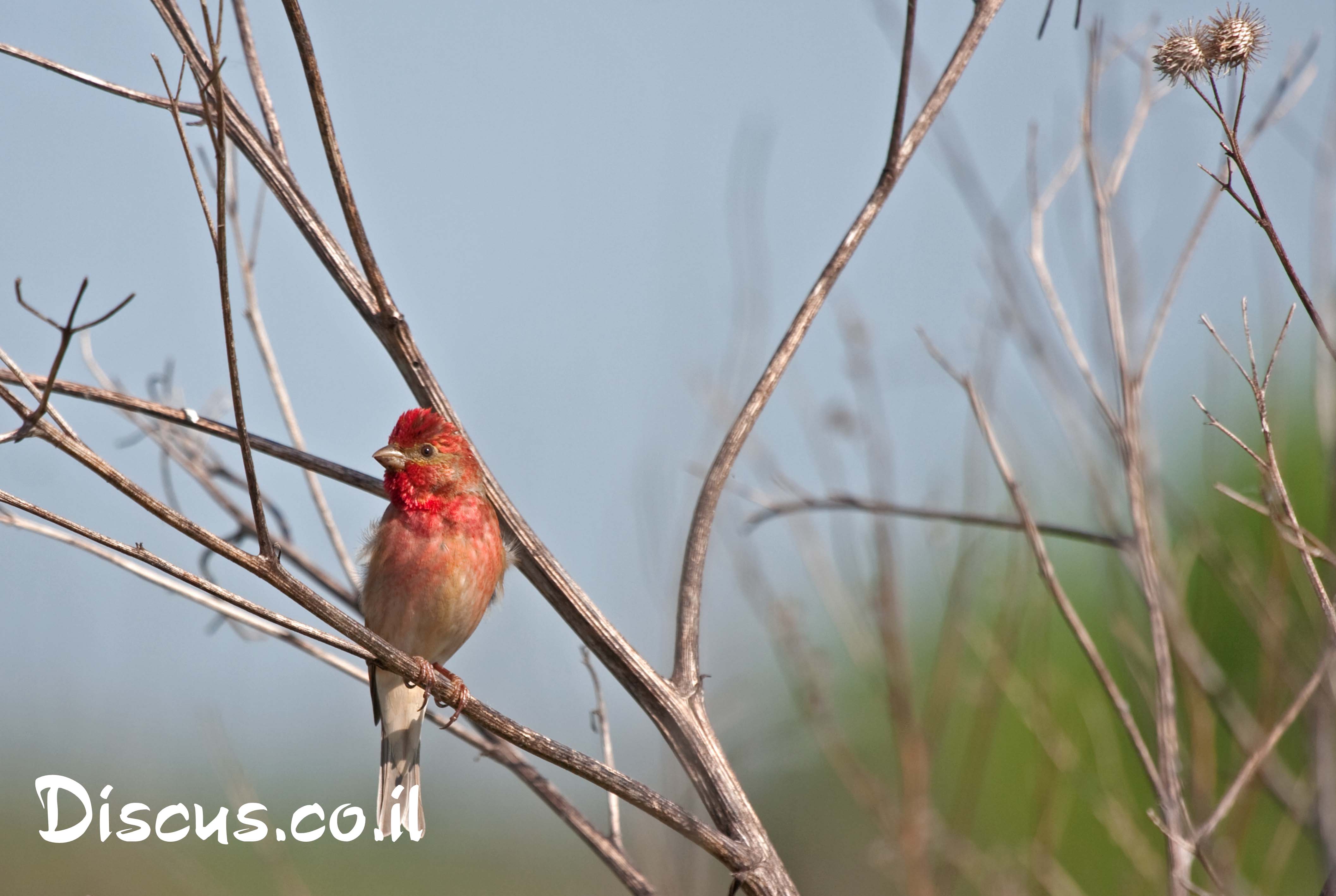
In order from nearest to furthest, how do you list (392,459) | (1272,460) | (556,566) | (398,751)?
(1272,460) → (556,566) → (392,459) → (398,751)

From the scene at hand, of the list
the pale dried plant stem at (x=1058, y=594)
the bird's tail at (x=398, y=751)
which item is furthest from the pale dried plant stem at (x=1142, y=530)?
the bird's tail at (x=398, y=751)

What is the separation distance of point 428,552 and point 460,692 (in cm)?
129

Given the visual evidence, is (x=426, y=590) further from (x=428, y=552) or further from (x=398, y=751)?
(x=398, y=751)

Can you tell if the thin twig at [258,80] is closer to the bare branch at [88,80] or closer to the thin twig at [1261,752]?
the bare branch at [88,80]

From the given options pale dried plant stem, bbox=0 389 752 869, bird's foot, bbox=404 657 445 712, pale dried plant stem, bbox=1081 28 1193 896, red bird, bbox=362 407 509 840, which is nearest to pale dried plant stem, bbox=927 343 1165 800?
pale dried plant stem, bbox=1081 28 1193 896

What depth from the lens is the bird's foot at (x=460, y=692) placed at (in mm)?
2539

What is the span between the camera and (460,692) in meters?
3.32

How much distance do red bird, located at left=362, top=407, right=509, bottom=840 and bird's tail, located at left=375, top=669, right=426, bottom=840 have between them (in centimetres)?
23

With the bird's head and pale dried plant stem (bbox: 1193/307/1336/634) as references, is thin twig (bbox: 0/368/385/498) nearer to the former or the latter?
the bird's head

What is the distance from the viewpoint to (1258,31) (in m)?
2.53

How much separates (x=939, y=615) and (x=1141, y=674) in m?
1.70

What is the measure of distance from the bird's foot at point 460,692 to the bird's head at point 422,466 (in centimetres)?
65

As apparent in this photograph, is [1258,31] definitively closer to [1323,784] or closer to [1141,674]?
[1323,784]

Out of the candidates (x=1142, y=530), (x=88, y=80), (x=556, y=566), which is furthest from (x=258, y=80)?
(x=1142, y=530)
